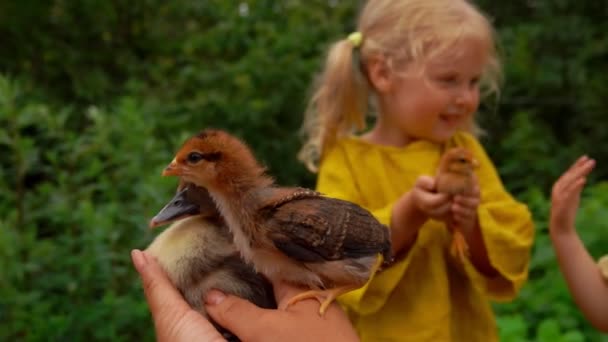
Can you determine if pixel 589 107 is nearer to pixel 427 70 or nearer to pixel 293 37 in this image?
pixel 293 37

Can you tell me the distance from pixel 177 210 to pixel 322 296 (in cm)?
36

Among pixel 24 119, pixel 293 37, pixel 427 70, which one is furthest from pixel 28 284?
pixel 293 37

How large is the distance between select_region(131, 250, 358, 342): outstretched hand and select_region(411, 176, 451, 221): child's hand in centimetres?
61

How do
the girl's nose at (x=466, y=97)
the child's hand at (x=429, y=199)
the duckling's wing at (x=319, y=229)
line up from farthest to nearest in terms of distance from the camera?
the girl's nose at (x=466, y=97) → the child's hand at (x=429, y=199) → the duckling's wing at (x=319, y=229)

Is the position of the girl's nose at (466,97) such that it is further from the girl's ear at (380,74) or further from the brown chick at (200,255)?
the brown chick at (200,255)

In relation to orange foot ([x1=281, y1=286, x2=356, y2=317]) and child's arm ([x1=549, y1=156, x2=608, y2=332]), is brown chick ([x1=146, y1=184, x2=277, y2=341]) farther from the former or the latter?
child's arm ([x1=549, y1=156, x2=608, y2=332])

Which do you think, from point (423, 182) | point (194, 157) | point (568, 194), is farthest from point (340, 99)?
point (194, 157)

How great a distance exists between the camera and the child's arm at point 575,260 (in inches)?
94.7

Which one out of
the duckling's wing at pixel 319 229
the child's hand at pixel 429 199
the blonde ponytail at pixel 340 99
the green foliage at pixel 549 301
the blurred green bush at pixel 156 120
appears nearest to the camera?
the duckling's wing at pixel 319 229

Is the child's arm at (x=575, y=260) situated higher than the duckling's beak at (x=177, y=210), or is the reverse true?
the duckling's beak at (x=177, y=210)

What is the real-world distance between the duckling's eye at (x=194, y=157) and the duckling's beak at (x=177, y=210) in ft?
0.27

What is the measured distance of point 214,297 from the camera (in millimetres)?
1631

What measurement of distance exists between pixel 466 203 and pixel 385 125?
1.85 ft

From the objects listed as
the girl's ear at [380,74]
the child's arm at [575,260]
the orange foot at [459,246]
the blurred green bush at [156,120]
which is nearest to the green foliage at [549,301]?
the blurred green bush at [156,120]
